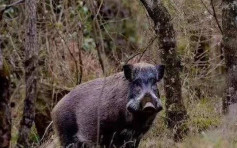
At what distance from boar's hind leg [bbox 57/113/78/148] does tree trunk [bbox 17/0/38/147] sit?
1.36 m

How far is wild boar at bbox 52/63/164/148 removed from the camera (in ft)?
25.7

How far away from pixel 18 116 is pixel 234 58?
5768 mm

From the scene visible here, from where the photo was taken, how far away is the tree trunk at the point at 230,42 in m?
8.80

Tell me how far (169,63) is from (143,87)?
3.97 ft

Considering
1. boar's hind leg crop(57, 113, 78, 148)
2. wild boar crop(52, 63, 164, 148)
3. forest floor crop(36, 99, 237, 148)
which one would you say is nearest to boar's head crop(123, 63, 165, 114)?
wild boar crop(52, 63, 164, 148)

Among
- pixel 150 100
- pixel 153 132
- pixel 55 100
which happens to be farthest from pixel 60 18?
pixel 150 100

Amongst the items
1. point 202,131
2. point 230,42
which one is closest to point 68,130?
point 202,131

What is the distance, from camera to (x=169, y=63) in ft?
29.6

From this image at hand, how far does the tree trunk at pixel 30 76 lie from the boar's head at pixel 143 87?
1353 millimetres

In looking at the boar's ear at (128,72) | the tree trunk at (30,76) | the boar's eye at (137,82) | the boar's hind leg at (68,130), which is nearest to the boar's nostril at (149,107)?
the boar's eye at (137,82)

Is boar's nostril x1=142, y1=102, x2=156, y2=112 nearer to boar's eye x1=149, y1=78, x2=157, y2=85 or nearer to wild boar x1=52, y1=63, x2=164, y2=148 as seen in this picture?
wild boar x1=52, y1=63, x2=164, y2=148

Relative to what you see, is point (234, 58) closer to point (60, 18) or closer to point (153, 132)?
point (153, 132)

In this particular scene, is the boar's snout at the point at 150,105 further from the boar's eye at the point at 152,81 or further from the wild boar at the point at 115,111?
the boar's eye at the point at 152,81

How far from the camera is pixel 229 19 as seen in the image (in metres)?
8.84
